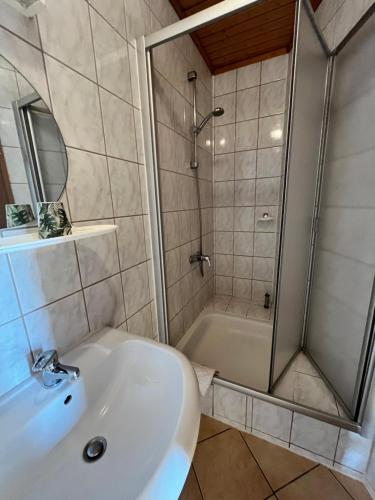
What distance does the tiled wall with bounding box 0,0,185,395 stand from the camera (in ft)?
1.90

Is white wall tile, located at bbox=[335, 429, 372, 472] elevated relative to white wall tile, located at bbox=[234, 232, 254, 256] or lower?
lower

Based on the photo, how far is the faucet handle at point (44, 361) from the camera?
568 millimetres

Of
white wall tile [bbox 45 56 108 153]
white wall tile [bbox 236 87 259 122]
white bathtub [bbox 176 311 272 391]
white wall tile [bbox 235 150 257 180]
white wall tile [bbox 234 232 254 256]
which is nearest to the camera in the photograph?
white wall tile [bbox 45 56 108 153]

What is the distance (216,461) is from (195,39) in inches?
101

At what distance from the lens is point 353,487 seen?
3.11 ft

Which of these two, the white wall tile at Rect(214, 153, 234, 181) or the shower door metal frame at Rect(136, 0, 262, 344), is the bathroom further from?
the white wall tile at Rect(214, 153, 234, 181)

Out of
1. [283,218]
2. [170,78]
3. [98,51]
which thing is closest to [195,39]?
[170,78]

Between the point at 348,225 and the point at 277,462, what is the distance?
124 cm

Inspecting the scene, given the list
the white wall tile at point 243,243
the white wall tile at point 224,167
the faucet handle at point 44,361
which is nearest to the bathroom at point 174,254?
the faucet handle at point 44,361

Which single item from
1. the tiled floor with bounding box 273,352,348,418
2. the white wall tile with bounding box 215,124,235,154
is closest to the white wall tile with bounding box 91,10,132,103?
the white wall tile with bounding box 215,124,235,154

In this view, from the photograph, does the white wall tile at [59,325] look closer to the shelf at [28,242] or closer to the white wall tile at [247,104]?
the shelf at [28,242]

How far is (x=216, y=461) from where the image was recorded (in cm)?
107

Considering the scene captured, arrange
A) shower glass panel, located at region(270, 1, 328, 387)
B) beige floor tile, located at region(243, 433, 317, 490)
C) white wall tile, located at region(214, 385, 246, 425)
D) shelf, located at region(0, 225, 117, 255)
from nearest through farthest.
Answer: shelf, located at region(0, 225, 117, 255)
shower glass panel, located at region(270, 1, 328, 387)
beige floor tile, located at region(243, 433, 317, 490)
white wall tile, located at region(214, 385, 246, 425)

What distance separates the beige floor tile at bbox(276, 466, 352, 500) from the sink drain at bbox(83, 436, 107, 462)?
0.90m
